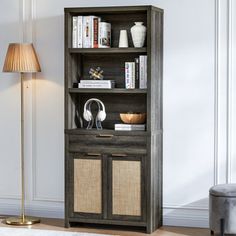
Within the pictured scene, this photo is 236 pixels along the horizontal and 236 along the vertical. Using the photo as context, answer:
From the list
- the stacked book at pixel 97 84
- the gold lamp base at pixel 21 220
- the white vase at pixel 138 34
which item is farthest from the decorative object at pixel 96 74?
the gold lamp base at pixel 21 220

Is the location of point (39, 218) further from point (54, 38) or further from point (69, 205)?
point (54, 38)

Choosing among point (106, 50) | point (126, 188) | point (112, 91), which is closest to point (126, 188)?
point (126, 188)

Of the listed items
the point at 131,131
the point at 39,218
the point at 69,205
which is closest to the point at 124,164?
the point at 131,131

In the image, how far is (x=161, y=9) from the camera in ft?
18.6

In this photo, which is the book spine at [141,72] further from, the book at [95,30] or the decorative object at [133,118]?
the book at [95,30]

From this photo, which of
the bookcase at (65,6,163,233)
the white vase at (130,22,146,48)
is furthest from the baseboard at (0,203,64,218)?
the white vase at (130,22,146,48)

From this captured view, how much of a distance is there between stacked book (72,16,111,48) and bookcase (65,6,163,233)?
0.16 feet

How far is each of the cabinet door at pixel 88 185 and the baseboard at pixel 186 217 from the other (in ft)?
2.07

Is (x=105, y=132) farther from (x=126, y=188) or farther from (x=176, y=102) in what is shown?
(x=176, y=102)

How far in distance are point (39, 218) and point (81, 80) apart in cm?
140

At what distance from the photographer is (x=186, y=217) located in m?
5.75

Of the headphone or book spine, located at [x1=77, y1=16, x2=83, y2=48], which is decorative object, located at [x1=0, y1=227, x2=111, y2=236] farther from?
book spine, located at [x1=77, y1=16, x2=83, y2=48]

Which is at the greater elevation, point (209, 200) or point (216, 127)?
point (216, 127)

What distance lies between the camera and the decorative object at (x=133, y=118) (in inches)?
221
